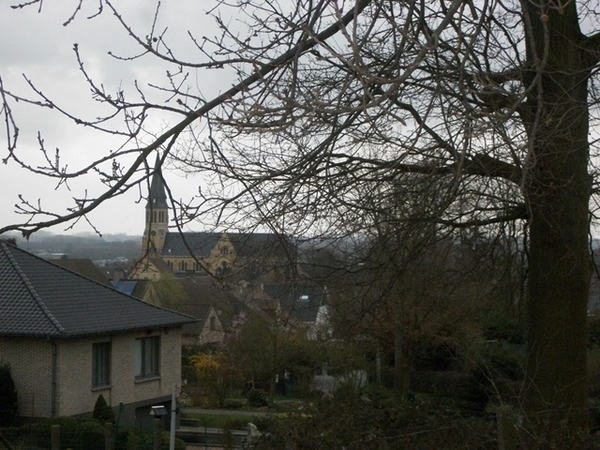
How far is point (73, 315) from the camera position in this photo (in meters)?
25.5

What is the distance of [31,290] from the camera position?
2603cm

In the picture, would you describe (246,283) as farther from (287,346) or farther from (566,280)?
(287,346)

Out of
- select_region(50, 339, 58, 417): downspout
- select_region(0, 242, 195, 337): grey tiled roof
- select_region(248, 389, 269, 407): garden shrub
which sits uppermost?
select_region(0, 242, 195, 337): grey tiled roof

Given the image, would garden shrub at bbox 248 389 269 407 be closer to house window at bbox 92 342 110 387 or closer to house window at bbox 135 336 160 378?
house window at bbox 135 336 160 378

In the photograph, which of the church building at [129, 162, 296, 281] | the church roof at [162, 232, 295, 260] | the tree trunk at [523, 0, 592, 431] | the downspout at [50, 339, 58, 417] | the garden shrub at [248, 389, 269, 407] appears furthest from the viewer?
the garden shrub at [248, 389, 269, 407]

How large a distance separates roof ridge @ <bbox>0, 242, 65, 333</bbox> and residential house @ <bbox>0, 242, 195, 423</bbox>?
3 cm

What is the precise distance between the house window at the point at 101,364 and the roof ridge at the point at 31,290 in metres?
1.67

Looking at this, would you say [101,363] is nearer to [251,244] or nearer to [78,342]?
[78,342]

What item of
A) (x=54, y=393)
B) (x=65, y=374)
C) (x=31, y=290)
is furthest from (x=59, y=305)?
Answer: (x=54, y=393)

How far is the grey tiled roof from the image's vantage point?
2434cm

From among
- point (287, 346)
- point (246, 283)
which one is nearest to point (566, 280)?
point (246, 283)

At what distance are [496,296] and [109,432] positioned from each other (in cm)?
861

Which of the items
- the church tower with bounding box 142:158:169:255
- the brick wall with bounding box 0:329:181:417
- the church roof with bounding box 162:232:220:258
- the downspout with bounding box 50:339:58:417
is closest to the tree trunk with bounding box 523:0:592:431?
the church roof with bounding box 162:232:220:258

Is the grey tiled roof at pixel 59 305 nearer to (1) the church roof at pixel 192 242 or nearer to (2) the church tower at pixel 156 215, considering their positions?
(1) the church roof at pixel 192 242
